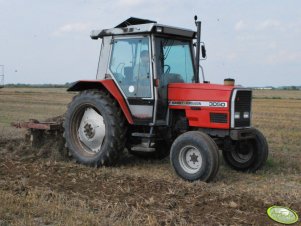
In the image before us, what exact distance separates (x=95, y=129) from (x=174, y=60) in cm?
191

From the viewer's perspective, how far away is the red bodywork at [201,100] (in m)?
7.61

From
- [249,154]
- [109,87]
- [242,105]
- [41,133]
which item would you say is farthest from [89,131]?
[249,154]

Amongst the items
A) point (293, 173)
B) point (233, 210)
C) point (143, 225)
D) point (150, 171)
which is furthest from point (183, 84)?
point (143, 225)

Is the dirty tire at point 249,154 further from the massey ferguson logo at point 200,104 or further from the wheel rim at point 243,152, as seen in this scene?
the massey ferguson logo at point 200,104

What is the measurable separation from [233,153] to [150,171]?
162cm

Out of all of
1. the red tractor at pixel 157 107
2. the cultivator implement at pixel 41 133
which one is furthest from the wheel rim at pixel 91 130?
the cultivator implement at pixel 41 133

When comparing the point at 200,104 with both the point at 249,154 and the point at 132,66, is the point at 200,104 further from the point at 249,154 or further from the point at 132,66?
the point at 249,154

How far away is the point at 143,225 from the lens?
4852mm

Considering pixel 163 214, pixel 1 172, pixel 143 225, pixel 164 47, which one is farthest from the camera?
pixel 164 47

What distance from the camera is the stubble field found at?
17.0 feet

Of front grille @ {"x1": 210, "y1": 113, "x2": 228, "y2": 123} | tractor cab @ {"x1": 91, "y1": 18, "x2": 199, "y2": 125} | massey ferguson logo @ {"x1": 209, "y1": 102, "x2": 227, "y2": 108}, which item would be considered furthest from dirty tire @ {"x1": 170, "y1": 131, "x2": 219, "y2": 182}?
tractor cab @ {"x1": 91, "y1": 18, "x2": 199, "y2": 125}

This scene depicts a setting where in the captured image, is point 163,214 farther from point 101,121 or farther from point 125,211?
point 101,121

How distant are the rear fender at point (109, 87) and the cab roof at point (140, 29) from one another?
90 cm

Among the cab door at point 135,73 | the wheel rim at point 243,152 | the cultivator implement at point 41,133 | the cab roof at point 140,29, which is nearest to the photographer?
the cab roof at point 140,29
